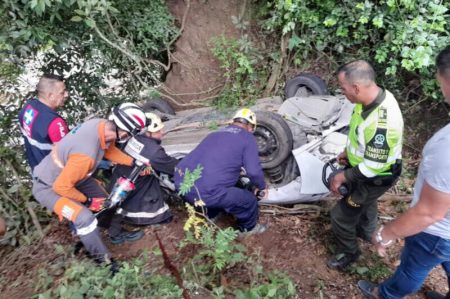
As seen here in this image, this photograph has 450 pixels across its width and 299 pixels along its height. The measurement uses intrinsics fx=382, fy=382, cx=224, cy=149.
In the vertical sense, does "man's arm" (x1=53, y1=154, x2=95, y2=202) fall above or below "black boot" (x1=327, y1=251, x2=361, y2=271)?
above

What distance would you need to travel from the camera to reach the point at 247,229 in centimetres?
410

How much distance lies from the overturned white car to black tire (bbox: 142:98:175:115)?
0.91m

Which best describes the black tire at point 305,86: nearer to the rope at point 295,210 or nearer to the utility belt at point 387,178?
the rope at point 295,210

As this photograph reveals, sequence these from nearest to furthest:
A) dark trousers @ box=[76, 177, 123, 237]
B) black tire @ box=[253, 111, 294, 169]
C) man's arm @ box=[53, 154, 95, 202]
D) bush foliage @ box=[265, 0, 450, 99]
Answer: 1. man's arm @ box=[53, 154, 95, 202]
2. dark trousers @ box=[76, 177, 123, 237]
3. black tire @ box=[253, 111, 294, 169]
4. bush foliage @ box=[265, 0, 450, 99]

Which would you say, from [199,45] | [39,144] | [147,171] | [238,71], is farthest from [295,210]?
[199,45]

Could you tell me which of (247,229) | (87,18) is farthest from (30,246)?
(87,18)

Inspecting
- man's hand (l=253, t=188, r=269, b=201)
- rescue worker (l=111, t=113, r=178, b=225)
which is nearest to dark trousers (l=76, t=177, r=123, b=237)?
rescue worker (l=111, t=113, r=178, b=225)

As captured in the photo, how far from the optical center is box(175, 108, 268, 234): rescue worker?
12.2ft

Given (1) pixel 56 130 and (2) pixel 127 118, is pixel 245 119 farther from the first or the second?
(1) pixel 56 130

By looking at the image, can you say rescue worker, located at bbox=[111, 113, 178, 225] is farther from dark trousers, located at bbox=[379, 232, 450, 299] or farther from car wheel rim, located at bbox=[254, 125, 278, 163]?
dark trousers, located at bbox=[379, 232, 450, 299]

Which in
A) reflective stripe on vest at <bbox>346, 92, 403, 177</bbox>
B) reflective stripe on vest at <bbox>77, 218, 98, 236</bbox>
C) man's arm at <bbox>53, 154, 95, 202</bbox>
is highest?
reflective stripe on vest at <bbox>346, 92, 403, 177</bbox>

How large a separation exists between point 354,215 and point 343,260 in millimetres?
520

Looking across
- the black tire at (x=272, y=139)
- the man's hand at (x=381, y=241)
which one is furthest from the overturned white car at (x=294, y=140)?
the man's hand at (x=381, y=241)

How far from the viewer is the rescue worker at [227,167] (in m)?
3.72
